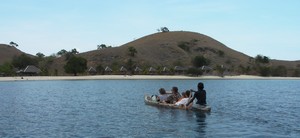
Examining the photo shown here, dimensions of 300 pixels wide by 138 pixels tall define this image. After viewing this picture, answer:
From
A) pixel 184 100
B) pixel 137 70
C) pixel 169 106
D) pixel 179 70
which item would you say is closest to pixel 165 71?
pixel 179 70

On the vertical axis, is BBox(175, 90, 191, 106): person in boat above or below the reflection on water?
above

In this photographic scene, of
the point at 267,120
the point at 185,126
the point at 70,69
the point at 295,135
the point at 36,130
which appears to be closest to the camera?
the point at 295,135

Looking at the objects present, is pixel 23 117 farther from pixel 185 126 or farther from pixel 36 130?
pixel 185 126

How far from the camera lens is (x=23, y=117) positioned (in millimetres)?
28672

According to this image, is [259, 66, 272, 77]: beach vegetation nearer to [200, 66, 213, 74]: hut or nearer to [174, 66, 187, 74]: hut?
[200, 66, 213, 74]: hut

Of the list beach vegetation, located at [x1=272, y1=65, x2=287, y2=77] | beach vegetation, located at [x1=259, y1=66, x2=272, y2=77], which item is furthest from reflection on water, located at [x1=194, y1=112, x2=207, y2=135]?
beach vegetation, located at [x1=272, y1=65, x2=287, y2=77]

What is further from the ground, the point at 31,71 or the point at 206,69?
the point at 206,69

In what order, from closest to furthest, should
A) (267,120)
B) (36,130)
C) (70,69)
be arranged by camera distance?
1. (36,130)
2. (267,120)
3. (70,69)

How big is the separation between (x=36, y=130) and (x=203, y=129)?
9.38 meters

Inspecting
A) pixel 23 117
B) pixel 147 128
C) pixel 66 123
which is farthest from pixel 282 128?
pixel 23 117

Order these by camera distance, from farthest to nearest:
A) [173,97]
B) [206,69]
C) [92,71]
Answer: [206,69], [92,71], [173,97]

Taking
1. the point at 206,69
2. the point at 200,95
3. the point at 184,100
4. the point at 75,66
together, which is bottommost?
the point at 184,100

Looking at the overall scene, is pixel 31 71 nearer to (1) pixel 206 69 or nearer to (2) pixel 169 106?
(1) pixel 206 69

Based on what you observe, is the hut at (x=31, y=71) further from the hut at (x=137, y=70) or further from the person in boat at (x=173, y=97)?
the person in boat at (x=173, y=97)
